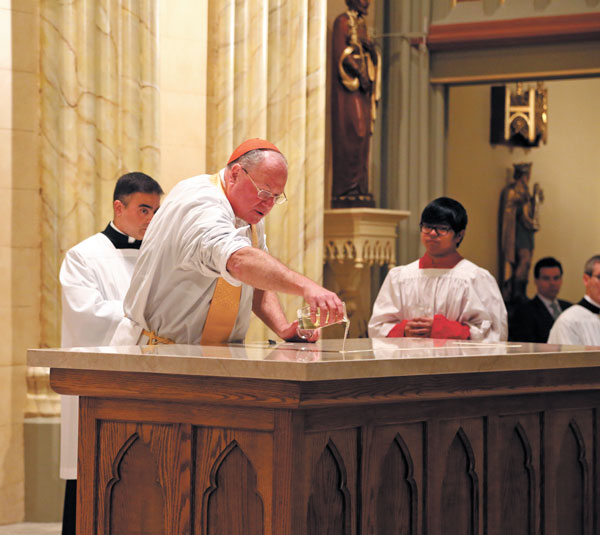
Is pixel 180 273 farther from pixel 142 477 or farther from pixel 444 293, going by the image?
pixel 444 293

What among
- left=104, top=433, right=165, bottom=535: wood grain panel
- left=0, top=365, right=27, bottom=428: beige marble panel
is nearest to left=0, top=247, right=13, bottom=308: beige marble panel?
left=0, top=365, right=27, bottom=428: beige marble panel

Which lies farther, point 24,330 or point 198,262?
point 24,330

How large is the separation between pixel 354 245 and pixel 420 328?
2.76m

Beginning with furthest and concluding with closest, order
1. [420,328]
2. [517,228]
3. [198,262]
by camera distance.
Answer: [517,228] → [420,328] → [198,262]

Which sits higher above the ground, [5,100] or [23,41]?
[23,41]

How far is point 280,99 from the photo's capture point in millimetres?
6887

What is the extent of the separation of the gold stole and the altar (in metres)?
0.25

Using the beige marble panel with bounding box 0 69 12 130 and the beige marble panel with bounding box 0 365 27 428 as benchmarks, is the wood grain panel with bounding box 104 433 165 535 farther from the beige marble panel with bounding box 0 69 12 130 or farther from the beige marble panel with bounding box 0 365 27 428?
the beige marble panel with bounding box 0 69 12 130

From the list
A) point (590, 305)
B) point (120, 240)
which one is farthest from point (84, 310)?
point (590, 305)

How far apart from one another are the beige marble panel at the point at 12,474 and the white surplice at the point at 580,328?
3.13 meters

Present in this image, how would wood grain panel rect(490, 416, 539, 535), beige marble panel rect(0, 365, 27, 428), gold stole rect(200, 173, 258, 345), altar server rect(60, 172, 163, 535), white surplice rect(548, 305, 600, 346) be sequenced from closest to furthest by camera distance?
1. wood grain panel rect(490, 416, 539, 535)
2. gold stole rect(200, 173, 258, 345)
3. altar server rect(60, 172, 163, 535)
4. beige marble panel rect(0, 365, 27, 428)
5. white surplice rect(548, 305, 600, 346)

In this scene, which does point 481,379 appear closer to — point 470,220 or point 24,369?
point 24,369

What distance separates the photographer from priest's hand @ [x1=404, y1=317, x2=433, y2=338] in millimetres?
5219

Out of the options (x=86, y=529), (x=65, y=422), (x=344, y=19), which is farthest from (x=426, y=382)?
(x=344, y=19)
